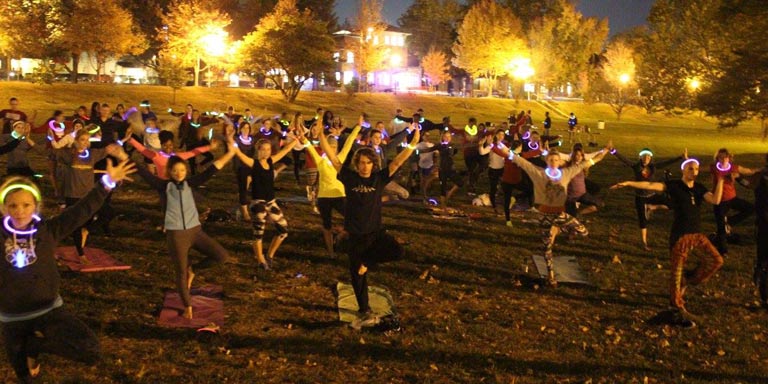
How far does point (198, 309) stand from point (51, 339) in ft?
10.3

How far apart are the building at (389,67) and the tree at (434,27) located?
561 centimetres

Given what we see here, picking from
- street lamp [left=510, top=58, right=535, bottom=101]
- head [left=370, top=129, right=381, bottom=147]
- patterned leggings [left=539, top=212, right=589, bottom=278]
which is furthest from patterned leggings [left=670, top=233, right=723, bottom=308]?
street lamp [left=510, top=58, right=535, bottom=101]

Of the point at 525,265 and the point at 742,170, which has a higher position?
the point at 742,170

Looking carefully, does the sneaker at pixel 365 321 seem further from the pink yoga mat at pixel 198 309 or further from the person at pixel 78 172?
the person at pixel 78 172

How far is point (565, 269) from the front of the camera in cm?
1059

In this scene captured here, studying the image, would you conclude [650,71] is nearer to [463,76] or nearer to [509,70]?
[509,70]

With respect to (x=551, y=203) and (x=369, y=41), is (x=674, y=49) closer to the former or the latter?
(x=369, y=41)

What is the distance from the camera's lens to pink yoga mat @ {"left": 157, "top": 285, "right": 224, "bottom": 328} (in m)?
7.55

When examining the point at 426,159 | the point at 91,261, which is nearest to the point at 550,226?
the point at 426,159

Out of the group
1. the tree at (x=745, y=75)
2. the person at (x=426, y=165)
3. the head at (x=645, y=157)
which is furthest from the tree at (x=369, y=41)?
the head at (x=645, y=157)

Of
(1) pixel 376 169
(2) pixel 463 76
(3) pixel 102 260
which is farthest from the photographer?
(2) pixel 463 76

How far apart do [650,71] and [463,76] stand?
5166cm

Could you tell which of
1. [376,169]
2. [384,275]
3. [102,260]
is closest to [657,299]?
[384,275]

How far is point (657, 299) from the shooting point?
927 cm
